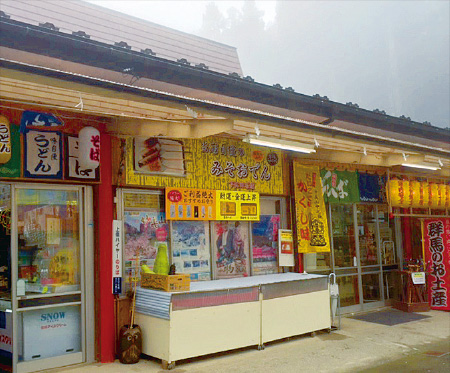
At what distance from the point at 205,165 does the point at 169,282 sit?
2.46 meters

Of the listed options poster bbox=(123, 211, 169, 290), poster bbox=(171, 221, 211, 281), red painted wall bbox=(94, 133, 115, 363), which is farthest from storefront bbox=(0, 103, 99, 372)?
poster bbox=(171, 221, 211, 281)

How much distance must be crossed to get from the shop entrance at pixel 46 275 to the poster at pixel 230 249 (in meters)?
2.53

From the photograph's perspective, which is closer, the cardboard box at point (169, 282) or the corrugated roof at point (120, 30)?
the cardboard box at point (169, 282)

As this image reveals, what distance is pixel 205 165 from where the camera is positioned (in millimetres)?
8586

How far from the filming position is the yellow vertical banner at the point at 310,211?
10094 mm

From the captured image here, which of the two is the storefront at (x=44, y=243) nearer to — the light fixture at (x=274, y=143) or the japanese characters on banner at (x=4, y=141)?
the japanese characters on banner at (x=4, y=141)

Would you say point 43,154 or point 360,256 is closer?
point 43,154

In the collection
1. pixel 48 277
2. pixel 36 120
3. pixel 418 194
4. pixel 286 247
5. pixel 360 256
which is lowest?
pixel 360 256

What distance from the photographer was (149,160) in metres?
7.80

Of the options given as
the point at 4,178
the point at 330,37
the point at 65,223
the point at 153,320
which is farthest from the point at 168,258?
the point at 330,37

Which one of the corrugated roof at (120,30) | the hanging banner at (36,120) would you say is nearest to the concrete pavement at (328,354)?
the hanging banner at (36,120)

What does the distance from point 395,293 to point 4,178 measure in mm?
9946

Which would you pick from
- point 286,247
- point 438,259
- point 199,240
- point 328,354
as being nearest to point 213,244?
point 199,240

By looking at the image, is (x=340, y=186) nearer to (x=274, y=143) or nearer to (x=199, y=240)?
(x=199, y=240)
